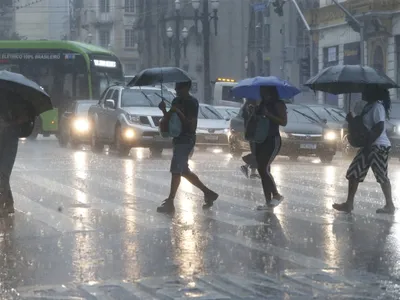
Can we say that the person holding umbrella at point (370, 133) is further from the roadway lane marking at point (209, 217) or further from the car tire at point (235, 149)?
the car tire at point (235, 149)

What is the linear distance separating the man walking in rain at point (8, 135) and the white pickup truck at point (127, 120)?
13664 millimetres

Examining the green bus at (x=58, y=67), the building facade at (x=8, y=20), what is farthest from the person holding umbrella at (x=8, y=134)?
the building facade at (x=8, y=20)

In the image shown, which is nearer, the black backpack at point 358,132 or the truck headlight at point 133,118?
the black backpack at point 358,132

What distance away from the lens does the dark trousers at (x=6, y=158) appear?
14211 millimetres

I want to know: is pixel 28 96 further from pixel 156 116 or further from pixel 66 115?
pixel 66 115

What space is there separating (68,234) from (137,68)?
93855mm

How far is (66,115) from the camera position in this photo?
121 ft

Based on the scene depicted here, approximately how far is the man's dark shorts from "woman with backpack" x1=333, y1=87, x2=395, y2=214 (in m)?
1.97

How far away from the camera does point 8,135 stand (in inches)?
560

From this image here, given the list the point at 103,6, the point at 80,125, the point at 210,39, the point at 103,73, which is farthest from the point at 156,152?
the point at 103,6

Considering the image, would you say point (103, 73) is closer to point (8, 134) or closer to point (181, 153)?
point (181, 153)

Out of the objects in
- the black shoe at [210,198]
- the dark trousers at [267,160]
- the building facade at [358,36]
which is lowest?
the black shoe at [210,198]

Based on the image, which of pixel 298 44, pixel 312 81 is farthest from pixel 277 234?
pixel 298 44

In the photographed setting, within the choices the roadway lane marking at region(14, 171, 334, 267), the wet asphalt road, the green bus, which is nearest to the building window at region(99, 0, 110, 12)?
the green bus
